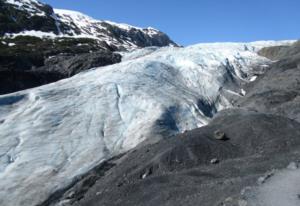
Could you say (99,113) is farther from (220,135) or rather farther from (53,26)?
(53,26)

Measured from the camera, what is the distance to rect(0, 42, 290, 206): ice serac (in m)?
23.3

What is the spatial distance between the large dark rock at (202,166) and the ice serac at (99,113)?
333 centimetres

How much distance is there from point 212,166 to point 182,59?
2220 cm

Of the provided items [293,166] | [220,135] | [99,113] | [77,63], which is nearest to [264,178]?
[293,166]

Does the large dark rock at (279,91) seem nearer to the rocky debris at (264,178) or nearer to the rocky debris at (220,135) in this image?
the rocky debris at (220,135)

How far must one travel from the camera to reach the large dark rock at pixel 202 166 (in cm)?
1444

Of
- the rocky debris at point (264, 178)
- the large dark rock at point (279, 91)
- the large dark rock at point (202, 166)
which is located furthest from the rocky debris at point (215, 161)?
the large dark rock at point (279, 91)

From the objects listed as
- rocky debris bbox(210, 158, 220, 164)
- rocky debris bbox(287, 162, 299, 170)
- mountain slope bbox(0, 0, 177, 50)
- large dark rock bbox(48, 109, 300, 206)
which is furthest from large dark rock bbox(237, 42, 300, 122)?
mountain slope bbox(0, 0, 177, 50)

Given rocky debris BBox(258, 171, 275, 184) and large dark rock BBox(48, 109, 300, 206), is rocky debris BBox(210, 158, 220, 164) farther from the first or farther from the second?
rocky debris BBox(258, 171, 275, 184)

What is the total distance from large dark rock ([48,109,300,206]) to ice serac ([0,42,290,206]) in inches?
131

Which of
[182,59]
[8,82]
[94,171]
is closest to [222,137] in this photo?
[94,171]

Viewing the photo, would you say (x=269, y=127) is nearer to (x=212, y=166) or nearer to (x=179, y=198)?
(x=212, y=166)

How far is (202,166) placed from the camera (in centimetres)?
1861

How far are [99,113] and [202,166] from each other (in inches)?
454
